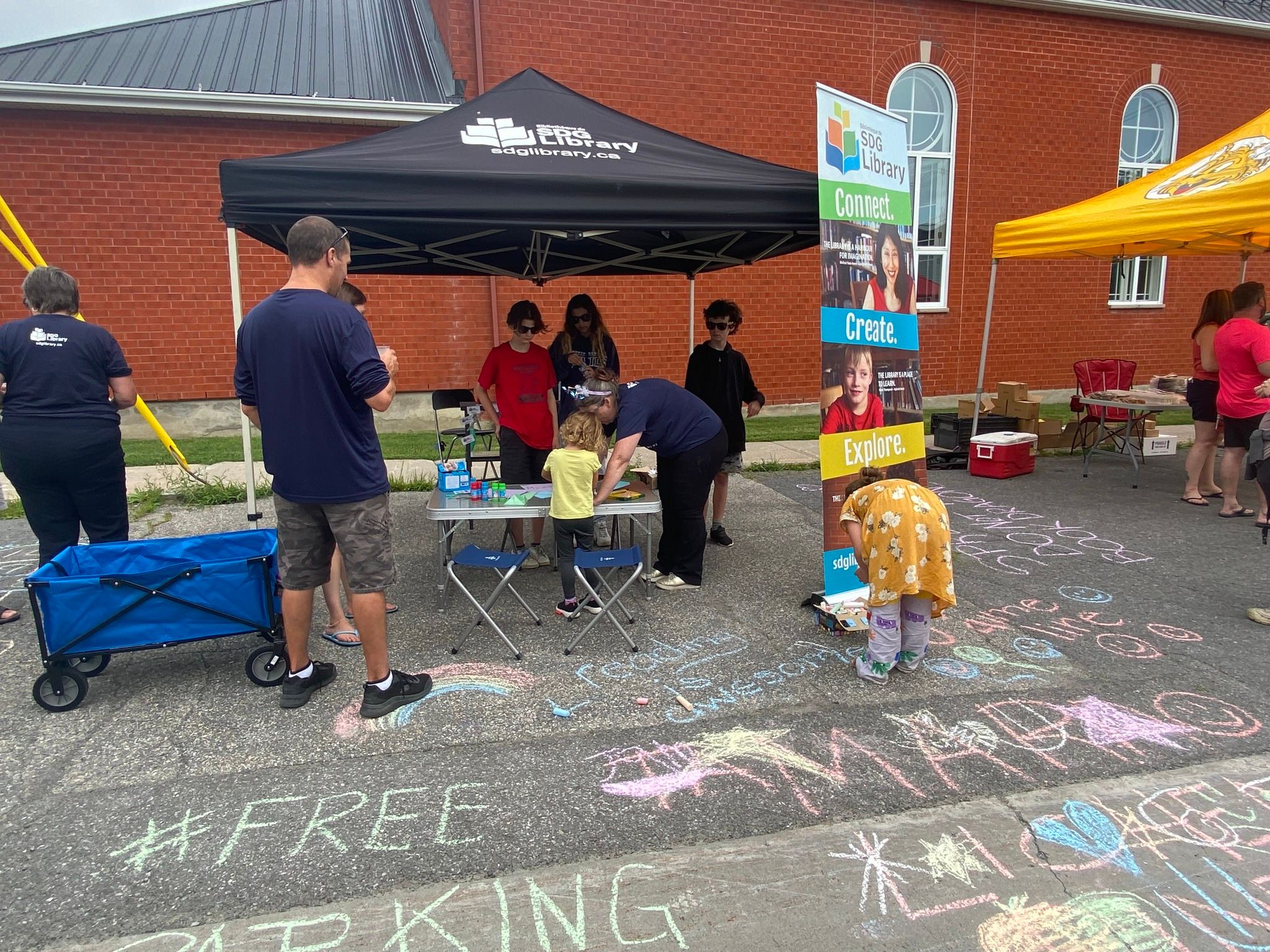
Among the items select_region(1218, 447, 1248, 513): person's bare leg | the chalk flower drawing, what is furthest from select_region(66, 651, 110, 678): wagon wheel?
select_region(1218, 447, 1248, 513): person's bare leg

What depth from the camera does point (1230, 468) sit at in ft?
20.3

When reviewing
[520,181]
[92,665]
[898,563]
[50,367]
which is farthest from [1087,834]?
[50,367]

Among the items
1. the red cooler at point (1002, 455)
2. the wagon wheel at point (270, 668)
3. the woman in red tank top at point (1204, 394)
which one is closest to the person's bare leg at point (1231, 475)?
the woman in red tank top at point (1204, 394)

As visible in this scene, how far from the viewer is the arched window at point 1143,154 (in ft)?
40.9

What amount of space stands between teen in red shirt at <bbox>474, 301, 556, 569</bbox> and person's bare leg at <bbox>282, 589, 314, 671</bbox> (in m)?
1.83

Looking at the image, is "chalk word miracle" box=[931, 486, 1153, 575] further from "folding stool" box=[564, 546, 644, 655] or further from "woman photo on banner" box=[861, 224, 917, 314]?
"folding stool" box=[564, 546, 644, 655]

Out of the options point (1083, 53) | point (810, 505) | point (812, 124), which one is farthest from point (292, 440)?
point (1083, 53)

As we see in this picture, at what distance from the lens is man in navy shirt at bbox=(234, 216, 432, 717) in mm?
2959

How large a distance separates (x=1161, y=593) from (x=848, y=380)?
2396mm

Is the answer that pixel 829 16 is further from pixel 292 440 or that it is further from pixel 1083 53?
pixel 292 440

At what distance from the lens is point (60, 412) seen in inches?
144

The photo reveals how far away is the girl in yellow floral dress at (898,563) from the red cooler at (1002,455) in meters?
4.69

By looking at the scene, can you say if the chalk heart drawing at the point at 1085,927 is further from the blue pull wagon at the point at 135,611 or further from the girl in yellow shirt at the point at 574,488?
the blue pull wagon at the point at 135,611

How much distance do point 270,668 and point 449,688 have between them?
0.82 meters
